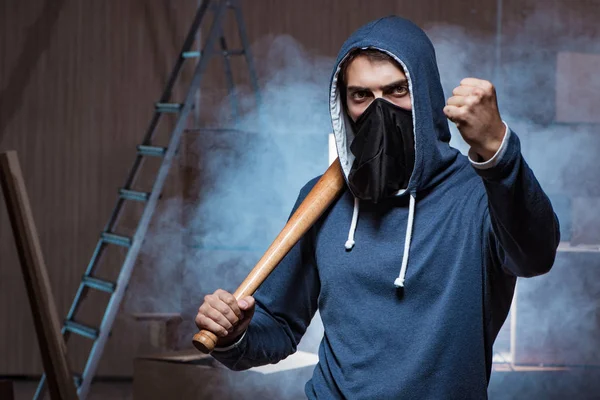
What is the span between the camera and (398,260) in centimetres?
138

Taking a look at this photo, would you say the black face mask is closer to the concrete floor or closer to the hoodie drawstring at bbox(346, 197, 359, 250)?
the hoodie drawstring at bbox(346, 197, 359, 250)

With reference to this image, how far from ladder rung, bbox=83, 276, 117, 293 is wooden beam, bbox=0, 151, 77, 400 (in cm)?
49

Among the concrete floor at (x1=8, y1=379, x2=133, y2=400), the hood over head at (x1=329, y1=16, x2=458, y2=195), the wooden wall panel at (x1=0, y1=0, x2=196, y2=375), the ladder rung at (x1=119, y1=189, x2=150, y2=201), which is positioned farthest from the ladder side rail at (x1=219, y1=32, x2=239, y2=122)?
the hood over head at (x1=329, y1=16, x2=458, y2=195)

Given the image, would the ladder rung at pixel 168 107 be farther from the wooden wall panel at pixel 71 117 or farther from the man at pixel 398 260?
the man at pixel 398 260

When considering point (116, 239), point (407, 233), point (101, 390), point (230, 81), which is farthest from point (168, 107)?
point (407, 233)

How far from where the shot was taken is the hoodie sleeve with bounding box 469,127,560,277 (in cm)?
109

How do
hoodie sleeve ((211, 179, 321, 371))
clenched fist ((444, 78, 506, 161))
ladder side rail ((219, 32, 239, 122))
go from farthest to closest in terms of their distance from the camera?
ladder side rail ((219, 32, 239, 122))
hoodie sleeve ((211, 179, 321, 371))
clenched fist ((444, 78, 506, 161))

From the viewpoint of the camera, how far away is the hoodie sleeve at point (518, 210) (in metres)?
1.09

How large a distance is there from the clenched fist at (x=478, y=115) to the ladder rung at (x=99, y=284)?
8.52 ft

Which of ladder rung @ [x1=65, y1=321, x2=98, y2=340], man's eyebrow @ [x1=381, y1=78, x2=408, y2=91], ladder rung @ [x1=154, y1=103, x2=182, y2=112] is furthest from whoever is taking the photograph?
ladder rung @ [x1=154, y1=103, x2=182, y2=112]

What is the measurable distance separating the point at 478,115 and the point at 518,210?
0.15 metres

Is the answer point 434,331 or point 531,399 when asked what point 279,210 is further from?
point 434,331

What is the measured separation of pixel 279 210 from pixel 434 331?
1964 mm

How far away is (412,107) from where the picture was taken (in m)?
1.41
